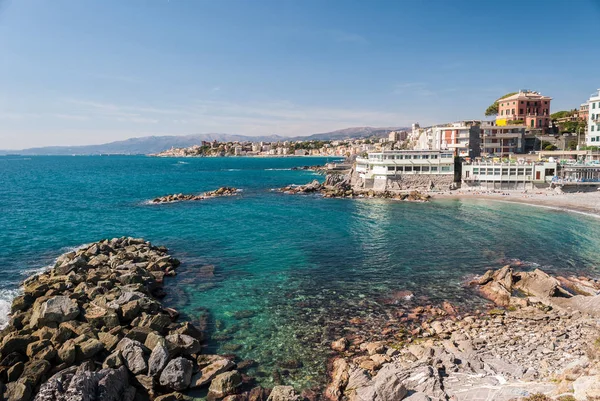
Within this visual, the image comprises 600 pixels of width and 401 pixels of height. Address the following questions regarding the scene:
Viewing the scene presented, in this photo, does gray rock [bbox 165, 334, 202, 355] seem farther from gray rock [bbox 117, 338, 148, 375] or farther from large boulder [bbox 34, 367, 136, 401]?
large boulder [bbox 34, 367, 136, 401]

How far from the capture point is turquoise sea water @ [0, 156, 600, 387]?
19.7 m

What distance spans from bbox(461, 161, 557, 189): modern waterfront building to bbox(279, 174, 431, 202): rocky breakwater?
10428 mm

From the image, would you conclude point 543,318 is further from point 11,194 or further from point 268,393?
point 11,194

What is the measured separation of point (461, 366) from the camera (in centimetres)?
1501

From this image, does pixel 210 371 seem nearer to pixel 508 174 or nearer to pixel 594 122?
pixel 508 174

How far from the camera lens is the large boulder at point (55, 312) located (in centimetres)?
1777

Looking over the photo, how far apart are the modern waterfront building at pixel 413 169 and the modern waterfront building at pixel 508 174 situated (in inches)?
132

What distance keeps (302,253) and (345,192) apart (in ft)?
126

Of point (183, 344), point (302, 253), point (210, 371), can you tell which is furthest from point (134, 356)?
point (302, 253)

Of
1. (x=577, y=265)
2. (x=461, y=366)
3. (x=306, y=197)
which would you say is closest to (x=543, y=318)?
(x=461, y=366)

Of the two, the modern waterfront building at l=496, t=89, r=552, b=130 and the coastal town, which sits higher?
the modern waterfront building at l=496, t=89, r=552, b=130

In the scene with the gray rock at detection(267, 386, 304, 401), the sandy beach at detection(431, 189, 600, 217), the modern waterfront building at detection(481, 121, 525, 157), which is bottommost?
the gray rock at detection(267, 386, 304, 401)

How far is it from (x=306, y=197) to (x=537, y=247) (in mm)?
39919

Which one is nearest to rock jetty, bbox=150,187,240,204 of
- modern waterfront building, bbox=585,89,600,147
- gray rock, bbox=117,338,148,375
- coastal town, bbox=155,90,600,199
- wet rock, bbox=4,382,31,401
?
coastal town, bbox=155,90,600,199
